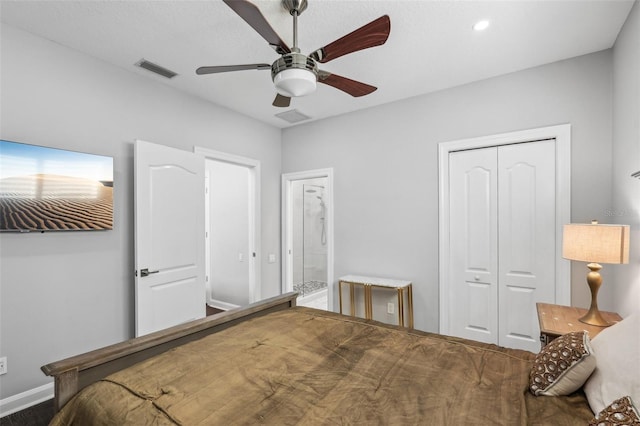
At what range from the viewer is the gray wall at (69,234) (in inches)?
87.5

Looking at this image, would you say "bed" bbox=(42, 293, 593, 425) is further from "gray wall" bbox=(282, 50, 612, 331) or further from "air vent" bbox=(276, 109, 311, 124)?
"air vent" bbox=(276, 109, 311, 124)

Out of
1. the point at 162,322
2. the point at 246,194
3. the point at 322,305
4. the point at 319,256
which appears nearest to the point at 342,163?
the point at 246,194

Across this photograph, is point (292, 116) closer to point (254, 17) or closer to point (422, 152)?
point (422, 152)

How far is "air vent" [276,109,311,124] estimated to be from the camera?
3967 millimetres

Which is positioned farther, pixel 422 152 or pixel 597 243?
pixel 422 152

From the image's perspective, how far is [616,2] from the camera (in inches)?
78.7

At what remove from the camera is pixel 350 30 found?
2287 millimetres

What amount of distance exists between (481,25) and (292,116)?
2.42m

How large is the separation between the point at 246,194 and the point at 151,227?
1789 mm

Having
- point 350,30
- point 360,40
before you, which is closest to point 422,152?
point 350,30

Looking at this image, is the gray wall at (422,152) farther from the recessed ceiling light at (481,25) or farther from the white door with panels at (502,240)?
the recessed ceiling light at (481,25)

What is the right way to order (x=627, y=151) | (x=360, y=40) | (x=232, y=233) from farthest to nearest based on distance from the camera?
(x=232, y=233)
(x=627, y=151)
(x=360, y=40)

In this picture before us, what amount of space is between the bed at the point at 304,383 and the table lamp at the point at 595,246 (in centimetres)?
88

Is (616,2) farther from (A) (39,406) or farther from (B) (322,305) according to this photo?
(A) (39,406)
